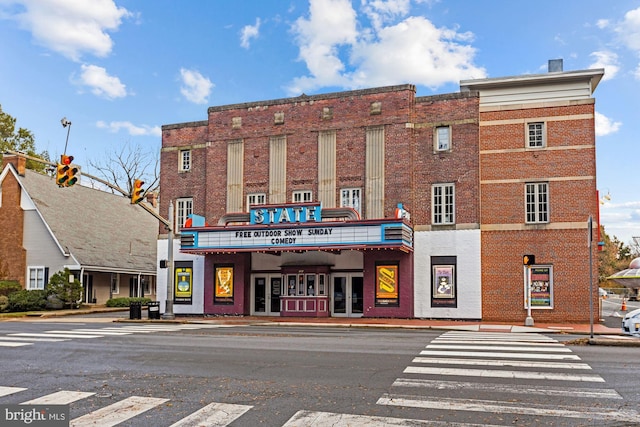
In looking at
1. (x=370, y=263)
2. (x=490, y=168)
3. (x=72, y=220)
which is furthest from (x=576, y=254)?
(x=72, y=220)

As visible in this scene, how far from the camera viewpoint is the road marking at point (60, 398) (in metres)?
8.61

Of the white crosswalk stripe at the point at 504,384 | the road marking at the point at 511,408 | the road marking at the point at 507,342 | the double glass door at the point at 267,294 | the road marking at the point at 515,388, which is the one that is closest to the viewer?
the road marking at the point at 511,408

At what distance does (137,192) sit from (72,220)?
20.8 meters

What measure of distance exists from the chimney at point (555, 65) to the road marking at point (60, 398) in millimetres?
27539

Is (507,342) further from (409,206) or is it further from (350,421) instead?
(409,206)

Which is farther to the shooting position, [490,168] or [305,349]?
[490,168]

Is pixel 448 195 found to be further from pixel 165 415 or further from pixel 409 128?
pixel 165 415

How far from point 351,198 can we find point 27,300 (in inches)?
795

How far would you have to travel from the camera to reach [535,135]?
28156 mm

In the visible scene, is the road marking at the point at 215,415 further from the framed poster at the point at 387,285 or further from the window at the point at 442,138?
the window at the point at 442,138

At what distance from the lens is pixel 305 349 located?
1433 centimetres

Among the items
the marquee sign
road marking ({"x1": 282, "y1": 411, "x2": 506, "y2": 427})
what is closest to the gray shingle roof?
the marquee sign

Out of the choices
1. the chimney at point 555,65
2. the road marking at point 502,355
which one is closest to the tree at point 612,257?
the chimney at point 555,65

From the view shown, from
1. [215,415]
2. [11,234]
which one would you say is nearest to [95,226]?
[11,234]
